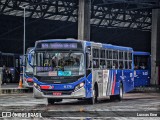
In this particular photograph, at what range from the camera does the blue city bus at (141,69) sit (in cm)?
4353

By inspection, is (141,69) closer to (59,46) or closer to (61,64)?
(59,46)

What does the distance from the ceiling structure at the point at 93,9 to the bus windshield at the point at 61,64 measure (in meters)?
32.5

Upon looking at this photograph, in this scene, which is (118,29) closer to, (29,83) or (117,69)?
(29,83)

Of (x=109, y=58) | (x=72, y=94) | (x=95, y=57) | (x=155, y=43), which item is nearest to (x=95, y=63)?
(x=95, y=57)

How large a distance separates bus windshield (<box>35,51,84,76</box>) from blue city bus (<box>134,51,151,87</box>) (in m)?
21.6

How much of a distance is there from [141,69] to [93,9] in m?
26.0

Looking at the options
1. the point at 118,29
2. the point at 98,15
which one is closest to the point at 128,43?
the point at 118,29

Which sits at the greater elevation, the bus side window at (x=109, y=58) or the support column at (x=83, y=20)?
the support column at (x=83, y=20)

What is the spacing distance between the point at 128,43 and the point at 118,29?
6.23 metres

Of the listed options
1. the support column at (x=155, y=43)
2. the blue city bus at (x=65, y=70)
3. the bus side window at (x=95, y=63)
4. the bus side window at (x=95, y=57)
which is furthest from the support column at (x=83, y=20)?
the blue city bus at (x=65, y=70)

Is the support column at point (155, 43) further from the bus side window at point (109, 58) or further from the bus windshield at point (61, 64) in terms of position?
the bus windshield at point (61, 64)

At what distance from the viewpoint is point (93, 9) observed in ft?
227

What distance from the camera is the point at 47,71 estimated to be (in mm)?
21844

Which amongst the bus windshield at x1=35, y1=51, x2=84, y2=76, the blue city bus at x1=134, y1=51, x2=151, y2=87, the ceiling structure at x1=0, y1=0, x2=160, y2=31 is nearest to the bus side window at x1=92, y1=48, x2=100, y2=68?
the bus windshield at x1=35, y1=51, x2=84, y2=76
